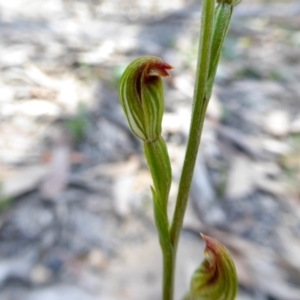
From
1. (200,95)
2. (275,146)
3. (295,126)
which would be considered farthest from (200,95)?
(295,126)

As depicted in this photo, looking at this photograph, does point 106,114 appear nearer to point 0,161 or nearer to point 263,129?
point 0,161

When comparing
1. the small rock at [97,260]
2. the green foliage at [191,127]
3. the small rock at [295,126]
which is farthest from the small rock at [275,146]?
the green foliage at [191,127]

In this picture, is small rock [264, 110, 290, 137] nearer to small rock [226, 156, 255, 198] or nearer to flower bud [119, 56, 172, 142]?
small rock [226, 156, 255, 198]

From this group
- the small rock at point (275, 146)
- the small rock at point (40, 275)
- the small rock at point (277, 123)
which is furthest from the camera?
the small rock at point (277, 123)

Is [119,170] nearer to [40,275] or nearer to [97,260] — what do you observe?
[97,260]

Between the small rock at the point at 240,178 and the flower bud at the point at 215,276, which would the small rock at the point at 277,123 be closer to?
the small rock at the point at 240,178

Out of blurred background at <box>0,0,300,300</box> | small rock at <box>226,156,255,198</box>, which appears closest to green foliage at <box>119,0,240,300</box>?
blurred background at <box>0,0,300,300</box>

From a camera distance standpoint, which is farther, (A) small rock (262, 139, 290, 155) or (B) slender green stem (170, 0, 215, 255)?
(A) small rock (262, 139, 290, 155)
